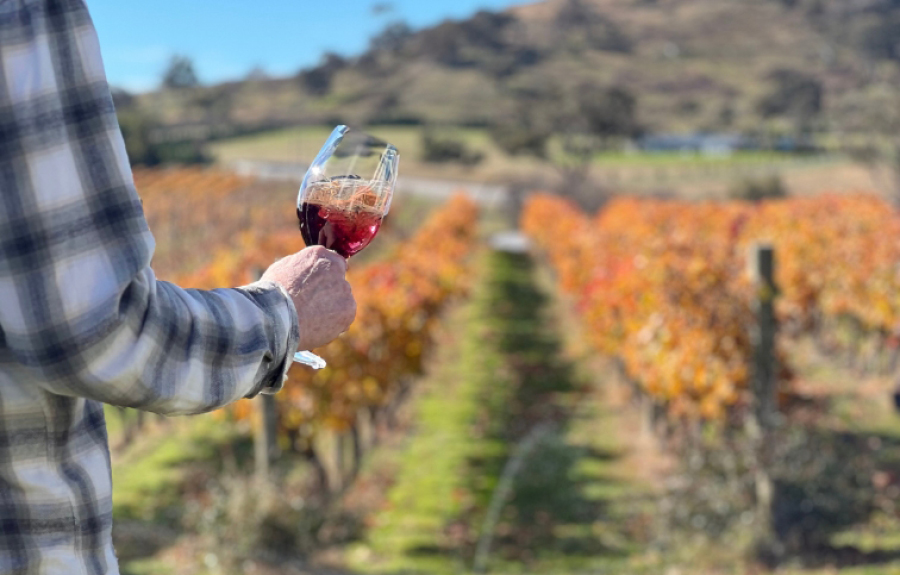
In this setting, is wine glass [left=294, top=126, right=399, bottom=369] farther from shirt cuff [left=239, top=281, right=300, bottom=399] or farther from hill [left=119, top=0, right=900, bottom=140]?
hill [left=119, top=0, right=900, bottom=140]

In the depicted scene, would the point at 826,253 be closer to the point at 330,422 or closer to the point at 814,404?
the point at 814,404

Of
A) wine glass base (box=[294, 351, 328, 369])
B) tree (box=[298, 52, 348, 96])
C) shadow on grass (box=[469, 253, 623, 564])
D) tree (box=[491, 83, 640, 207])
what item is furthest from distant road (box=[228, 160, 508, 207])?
wine glass base (box=[294, 351, 328, 369])

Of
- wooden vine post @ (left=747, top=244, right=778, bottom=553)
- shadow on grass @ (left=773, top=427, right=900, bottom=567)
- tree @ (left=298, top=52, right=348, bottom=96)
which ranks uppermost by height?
tree @ (left=298, top=52, right=348, bottom=96)

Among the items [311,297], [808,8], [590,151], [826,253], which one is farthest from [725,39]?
[311,297]

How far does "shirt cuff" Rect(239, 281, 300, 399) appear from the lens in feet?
3.53

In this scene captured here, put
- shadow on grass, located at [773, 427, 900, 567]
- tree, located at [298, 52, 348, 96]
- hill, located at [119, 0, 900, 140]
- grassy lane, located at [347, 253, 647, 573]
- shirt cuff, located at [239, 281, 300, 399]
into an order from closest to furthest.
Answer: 1. shirt cuff, located at [239, 281, 300, 399]
2. shadow on grass, located at [773, 427, 900, 567]
3. grassy lane, located at [347, 253, 647, 573]
4. hill, located at [119, 0, 900, 140]
5. tree, located at [298, 52, 348, 96]

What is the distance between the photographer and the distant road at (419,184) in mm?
39438

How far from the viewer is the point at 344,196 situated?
1.27 metres

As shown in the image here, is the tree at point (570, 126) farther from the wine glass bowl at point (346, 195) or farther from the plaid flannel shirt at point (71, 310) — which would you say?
the plaid flannel shirt at point (71, 310)

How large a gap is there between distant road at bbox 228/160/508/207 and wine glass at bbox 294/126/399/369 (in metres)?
35.9

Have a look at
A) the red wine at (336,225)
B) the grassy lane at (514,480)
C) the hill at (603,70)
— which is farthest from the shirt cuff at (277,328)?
the hill at (603,70)

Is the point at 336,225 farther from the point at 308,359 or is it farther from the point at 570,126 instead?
the point at 570,126

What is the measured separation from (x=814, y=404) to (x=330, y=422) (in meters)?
3.96

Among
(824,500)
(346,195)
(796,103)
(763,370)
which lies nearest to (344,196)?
(346,195)
